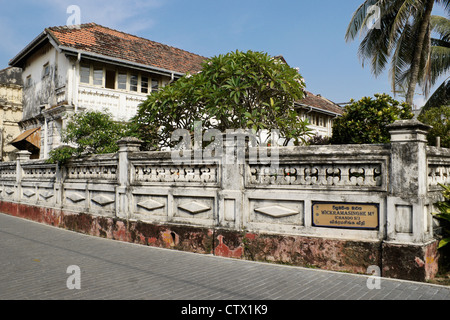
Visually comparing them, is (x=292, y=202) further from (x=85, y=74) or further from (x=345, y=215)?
(x=85, y=74)

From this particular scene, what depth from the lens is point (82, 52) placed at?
665 inches

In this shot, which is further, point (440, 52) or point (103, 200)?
point (440, 52)

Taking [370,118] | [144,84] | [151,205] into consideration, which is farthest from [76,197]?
[144,84]

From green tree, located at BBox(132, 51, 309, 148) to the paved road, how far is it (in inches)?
141

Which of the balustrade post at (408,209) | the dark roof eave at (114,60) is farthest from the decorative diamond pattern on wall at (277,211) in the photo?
the dark roof eave at (114,60)

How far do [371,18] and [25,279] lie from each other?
56.7 ft

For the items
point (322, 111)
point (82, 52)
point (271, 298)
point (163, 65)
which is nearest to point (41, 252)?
point (271, 298)

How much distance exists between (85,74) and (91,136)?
8326 millimetres

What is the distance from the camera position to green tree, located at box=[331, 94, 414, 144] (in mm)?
10484

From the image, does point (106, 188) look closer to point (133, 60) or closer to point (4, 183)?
point (4, 183)

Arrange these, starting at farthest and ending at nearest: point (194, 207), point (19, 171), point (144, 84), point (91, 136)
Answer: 1. point (144, 84)
2. point (19, 171)
3. point (91, 136)
4. point (194, 207)

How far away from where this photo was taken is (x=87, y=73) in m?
18.0

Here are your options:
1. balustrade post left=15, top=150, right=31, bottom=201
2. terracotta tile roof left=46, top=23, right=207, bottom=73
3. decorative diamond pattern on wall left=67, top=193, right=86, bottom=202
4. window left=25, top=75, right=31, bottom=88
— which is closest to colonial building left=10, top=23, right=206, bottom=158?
terracotta tile roof left=46, top=23, right=207, bottom=73

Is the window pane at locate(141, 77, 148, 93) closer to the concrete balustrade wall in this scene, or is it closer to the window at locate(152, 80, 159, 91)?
the window at locate(152, 80, 159, 91)
